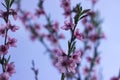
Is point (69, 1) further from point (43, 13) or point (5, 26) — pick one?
point (5, 26)

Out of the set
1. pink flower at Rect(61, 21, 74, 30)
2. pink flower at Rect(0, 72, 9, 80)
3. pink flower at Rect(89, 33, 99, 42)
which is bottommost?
pink flower at Rect(0, 72, 9, 80)

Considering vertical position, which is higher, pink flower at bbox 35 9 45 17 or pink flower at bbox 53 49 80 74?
pink flower at bbox 35 9 45 17

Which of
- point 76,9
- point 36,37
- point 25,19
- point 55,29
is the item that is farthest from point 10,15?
point 25,19

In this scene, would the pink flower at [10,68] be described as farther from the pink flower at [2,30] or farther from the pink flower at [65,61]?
the pink flower at [65,61]

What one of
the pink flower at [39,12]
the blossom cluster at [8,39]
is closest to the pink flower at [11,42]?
the blossom cluster at [8,39]

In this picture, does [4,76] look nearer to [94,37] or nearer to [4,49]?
[4,49]

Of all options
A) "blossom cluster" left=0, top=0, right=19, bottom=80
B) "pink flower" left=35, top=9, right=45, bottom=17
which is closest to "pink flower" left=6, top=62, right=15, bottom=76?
"blossom cluster" left=0, top=0, right=19, bottom=80

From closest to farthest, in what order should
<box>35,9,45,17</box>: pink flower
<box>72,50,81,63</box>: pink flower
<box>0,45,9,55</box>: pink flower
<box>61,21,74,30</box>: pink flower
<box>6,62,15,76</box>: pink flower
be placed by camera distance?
<box>72,50,81,63</box>: pink flower, <box>61,21,74,30</box>: pink flower, <box>6,62,15,76</box>: pink flower, <box>0,45,9,55</box>: pink flower, <box>35,9,45,17</box>: pink flower

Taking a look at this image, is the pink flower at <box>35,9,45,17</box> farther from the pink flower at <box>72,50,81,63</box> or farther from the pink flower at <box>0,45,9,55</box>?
the pink flower at <box>72,50,81,63</box>

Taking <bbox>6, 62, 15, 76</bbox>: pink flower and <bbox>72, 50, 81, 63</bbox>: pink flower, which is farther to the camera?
<bbox>6, 62, 15, 76</bbox>: pink flower

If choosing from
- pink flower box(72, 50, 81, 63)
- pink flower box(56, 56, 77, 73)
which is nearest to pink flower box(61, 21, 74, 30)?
pink flower box(72, 50, 81, 63)

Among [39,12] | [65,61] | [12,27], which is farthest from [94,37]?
[65,61]

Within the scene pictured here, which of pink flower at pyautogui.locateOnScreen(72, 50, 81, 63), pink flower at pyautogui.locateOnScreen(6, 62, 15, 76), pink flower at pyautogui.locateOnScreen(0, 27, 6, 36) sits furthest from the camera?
pink flower at pyautogui.locateOnScreen(0, 27, 6, 36)

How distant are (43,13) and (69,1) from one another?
865mm
